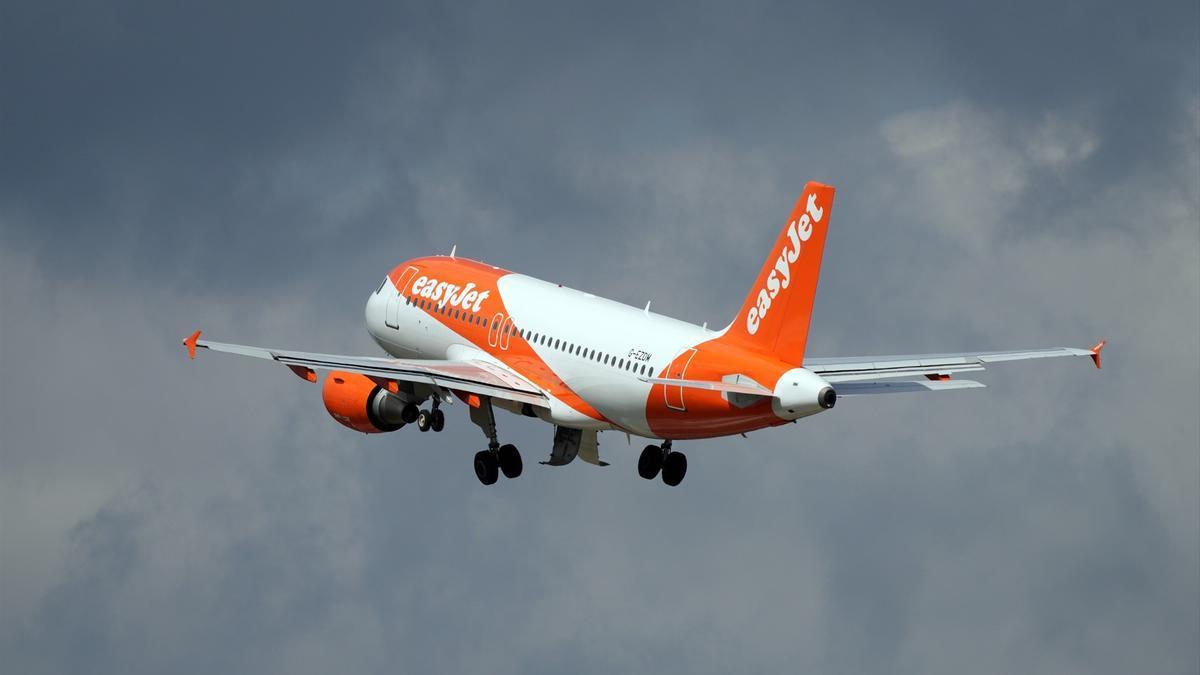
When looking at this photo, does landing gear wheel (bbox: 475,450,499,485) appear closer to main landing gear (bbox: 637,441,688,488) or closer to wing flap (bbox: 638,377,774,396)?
main landing gear (bbox: 637,441,688,488)

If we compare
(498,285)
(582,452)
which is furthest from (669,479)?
(498,285)

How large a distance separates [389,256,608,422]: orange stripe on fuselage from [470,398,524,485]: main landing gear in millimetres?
1938

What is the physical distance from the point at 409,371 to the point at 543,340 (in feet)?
14.5

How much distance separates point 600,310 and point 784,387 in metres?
11.1

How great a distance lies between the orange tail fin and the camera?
77.1 m

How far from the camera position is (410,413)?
8838 cm

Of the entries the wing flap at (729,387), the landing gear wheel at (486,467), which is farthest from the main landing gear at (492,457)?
the wing flap at (729,387)

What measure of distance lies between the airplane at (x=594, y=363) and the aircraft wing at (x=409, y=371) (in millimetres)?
61

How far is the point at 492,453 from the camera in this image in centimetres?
8862

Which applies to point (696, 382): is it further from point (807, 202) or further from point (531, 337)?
point (531, 337)

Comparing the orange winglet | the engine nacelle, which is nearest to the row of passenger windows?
the engine nacelle

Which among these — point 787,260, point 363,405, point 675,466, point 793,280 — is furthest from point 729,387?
point 363,405

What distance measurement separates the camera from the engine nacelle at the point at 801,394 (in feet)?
249

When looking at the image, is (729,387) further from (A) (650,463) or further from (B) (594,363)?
(A) (650,463)
